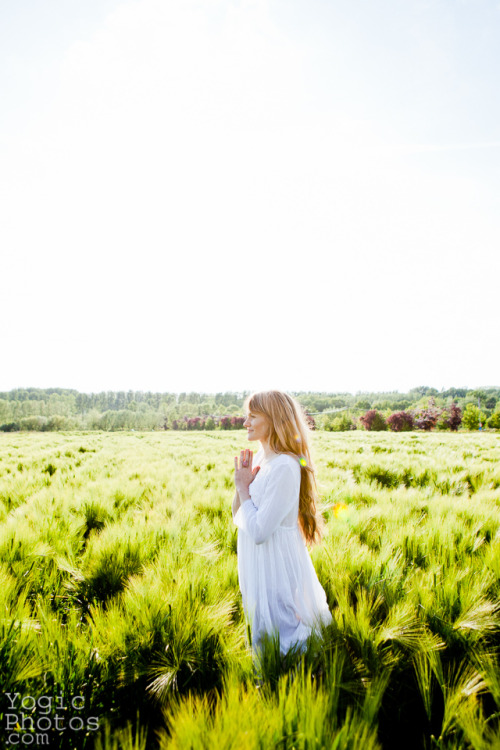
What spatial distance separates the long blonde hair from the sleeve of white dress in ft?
0.82

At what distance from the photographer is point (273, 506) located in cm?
185

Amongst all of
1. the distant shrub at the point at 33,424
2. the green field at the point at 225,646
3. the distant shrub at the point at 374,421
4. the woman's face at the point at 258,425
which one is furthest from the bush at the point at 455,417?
the distant shrub at the point at 33,424

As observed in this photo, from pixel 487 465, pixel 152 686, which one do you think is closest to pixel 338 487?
pixel 487 465

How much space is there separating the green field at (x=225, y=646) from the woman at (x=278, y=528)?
0.57 ft

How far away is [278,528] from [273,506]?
0.87 feet

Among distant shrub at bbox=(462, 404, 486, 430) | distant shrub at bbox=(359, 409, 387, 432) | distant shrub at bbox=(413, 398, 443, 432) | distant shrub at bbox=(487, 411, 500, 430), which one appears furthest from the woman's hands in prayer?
distant shrub at bbox=(487, 411, 500, 430)

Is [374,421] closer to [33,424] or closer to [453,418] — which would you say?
[453,418]

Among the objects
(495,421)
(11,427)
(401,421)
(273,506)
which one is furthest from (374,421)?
(11,427)

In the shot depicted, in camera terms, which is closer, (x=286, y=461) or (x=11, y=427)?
(x=286, y=461)

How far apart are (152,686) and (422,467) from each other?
19.6 feet

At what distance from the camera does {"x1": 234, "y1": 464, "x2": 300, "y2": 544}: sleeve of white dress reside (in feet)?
6.06

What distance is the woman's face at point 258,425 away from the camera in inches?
86.0

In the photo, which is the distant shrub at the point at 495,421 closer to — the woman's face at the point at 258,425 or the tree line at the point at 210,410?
the tree line at the point at 210,410

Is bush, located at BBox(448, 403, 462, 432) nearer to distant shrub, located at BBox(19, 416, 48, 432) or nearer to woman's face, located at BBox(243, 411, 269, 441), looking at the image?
woman's face, located at BBox(243, 411, 269, 441)
